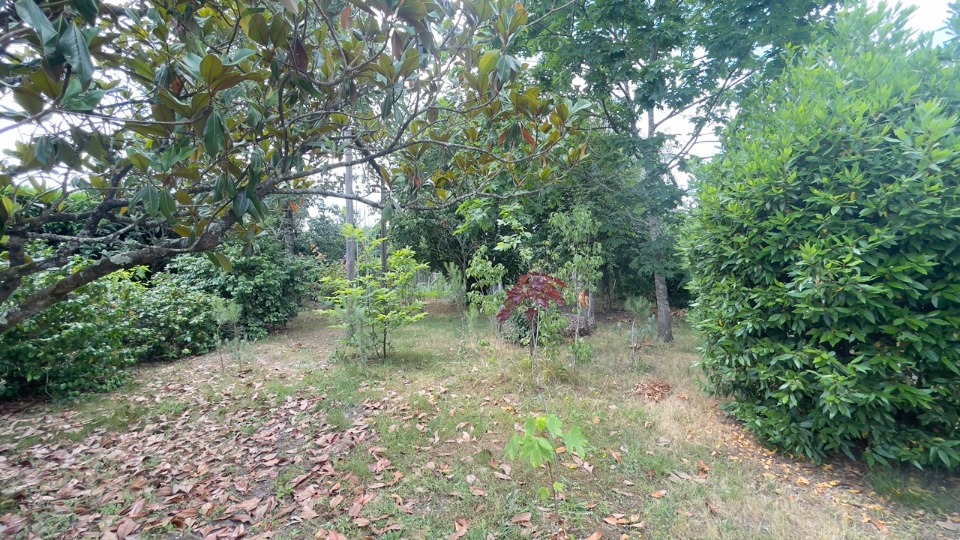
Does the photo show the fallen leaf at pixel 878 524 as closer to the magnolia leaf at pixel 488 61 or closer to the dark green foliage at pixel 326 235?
the magnolia leaf at pixel 488 61

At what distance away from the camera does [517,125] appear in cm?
215

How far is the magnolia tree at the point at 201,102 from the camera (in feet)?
4.39

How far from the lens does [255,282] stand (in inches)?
307

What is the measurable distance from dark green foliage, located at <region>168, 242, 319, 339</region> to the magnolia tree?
569cm

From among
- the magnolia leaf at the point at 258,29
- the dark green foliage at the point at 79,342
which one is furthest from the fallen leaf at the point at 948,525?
the dark green foliage at the point at 79,342

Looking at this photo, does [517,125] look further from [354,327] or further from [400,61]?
[354,327]

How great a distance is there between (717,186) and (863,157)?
1.17 meters

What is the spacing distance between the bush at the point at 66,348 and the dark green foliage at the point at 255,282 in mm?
2536

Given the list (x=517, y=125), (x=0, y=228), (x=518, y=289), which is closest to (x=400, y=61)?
(x=517, y=125)

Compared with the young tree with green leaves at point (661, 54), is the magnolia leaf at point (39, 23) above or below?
below

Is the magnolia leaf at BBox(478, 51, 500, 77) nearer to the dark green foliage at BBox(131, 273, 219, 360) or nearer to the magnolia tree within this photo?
the magnolia tree

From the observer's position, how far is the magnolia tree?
134 cm

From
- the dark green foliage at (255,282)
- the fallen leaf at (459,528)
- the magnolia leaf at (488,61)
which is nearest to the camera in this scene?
the magnolia leaf at (488,61)

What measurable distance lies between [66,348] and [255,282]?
3.42m
